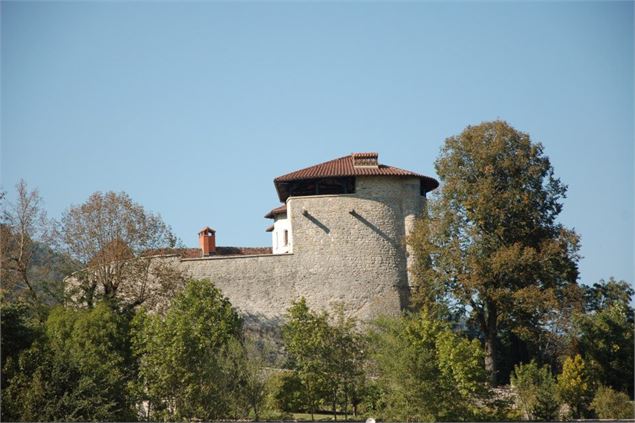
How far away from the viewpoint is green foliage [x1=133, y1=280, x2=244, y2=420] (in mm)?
36562

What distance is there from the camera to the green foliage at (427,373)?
120 feet

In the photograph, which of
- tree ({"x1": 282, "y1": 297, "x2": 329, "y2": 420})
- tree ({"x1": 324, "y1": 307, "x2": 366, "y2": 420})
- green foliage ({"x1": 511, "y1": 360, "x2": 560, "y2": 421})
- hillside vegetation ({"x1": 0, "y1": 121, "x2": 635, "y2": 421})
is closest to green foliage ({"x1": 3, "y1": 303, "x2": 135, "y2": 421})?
hillside vegetation ({"x1": 0, "y1": 121, "x2": 635, "y2": 421})

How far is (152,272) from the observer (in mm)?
45719

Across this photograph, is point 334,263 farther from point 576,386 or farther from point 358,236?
point 576,386

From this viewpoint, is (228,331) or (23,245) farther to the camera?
(23,245)

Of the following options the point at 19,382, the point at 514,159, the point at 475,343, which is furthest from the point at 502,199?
the point at 19,382

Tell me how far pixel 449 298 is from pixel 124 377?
13.0m

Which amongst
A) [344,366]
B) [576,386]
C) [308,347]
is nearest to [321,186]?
[308,347]

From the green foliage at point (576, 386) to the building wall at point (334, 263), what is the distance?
293 inches

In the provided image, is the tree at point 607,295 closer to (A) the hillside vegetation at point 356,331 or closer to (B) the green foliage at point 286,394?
→ (A) the hillside vegetation at point 356,331

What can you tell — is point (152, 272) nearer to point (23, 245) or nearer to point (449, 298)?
point (23, 245)

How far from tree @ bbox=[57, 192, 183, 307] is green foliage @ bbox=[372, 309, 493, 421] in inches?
388

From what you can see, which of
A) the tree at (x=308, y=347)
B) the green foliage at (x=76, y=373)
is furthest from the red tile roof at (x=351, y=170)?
the green foliage at (x=76, y=373)

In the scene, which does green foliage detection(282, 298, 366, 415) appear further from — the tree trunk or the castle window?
the castle window
